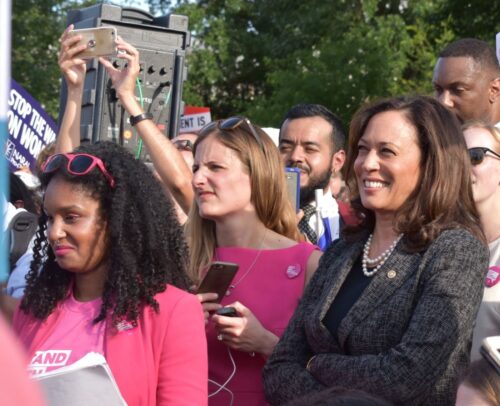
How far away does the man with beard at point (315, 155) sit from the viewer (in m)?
5.29

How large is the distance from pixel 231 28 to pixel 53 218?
22742 millimetres

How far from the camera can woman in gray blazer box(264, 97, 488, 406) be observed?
2912 millimetres

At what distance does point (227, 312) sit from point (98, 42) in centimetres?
187

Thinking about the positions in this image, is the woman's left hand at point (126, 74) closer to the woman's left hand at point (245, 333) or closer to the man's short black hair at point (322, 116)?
the man's short black hair at point (322, 116)

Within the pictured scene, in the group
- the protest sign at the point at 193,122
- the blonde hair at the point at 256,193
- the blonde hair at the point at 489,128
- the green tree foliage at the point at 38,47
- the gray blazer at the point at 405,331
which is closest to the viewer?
the gray blazer at the point at 405,331

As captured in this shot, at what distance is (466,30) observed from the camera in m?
16.8

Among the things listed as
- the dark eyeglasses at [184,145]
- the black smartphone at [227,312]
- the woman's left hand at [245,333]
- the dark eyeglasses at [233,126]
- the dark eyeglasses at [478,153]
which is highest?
the dark eyeglasses at [233,126]

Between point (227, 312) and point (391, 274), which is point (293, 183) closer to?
point (227, 312)

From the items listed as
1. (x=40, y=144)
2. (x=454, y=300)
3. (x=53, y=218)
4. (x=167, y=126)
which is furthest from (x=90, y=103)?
(x=454, y=300)

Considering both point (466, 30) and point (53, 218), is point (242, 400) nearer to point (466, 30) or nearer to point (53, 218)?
point (53, 218)

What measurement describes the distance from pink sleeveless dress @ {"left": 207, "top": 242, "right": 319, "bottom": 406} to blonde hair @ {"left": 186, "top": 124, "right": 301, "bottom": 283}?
12cm

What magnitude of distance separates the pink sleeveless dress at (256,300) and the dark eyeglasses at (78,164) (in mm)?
778

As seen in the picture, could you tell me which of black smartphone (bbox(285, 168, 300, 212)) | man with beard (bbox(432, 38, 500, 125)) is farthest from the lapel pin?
man with beard (bbox(432, 38, 500, 125))

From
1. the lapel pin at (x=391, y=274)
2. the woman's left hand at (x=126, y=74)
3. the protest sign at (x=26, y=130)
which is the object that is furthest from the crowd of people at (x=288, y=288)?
the protest sign at (x=26, y=130)
